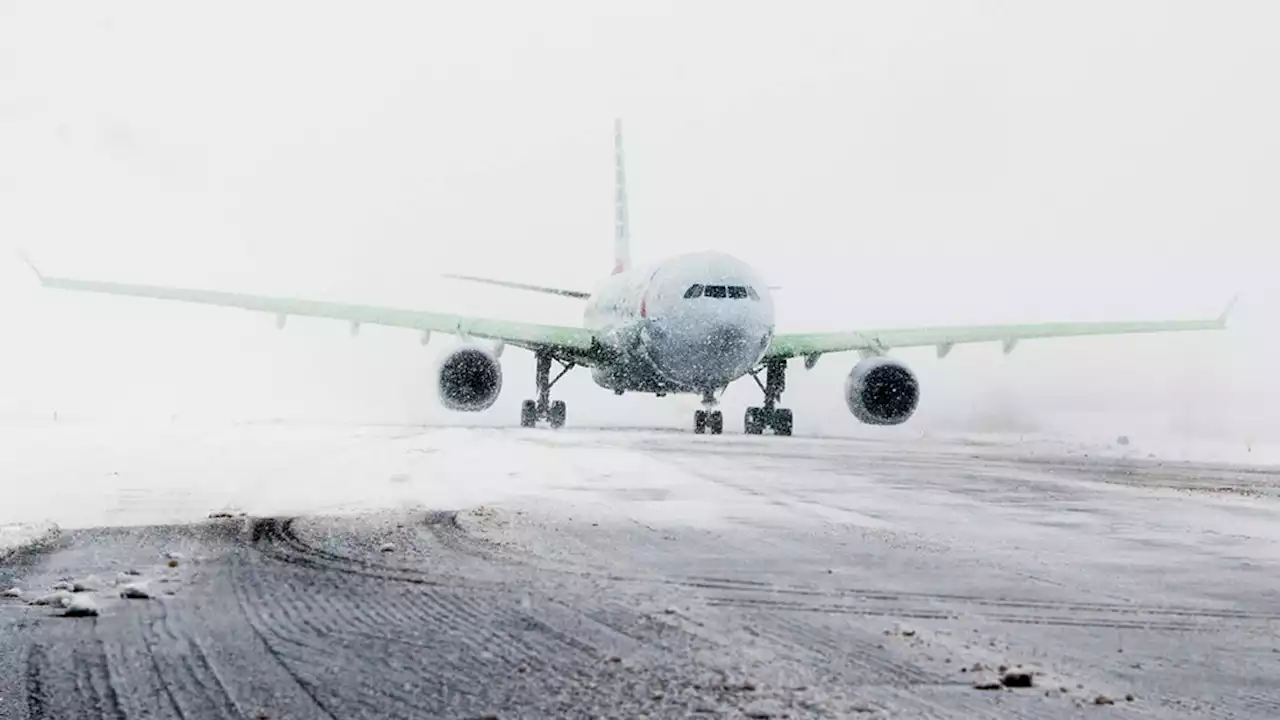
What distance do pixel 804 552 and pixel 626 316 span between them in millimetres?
18984

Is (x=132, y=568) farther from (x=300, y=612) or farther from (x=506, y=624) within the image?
(x=506, y=624)

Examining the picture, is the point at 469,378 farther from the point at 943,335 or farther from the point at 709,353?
the point at 943,335

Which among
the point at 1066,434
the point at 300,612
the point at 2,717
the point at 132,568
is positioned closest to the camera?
the point at 2,717

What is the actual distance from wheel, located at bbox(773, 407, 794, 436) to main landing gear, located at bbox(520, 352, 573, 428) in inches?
210

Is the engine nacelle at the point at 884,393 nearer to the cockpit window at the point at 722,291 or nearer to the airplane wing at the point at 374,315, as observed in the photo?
the cockpit window at the point at 722,291

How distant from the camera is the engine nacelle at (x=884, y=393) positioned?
2441 centimetres

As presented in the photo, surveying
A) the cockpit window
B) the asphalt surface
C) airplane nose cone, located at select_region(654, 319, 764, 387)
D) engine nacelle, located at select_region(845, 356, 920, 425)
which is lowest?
the asphalt surface

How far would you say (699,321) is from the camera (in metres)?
22.9

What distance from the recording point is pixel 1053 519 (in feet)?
29.7

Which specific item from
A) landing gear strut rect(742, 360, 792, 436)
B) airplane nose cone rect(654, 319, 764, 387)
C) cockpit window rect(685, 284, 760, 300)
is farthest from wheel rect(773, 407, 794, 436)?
cockpit window rect(685, 284, 760, 300)

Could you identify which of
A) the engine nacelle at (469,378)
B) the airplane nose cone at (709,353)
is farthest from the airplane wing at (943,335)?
the engine nacelle at (469,378)

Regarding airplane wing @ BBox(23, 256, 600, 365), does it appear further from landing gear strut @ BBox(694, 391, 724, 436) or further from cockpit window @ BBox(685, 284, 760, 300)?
cockpit window @ BBox(685, 284, 760, 300)

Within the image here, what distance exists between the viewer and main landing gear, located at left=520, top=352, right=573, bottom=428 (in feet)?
96.1

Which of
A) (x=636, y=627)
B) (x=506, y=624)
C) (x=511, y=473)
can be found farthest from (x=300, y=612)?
(x=511, y=473)
